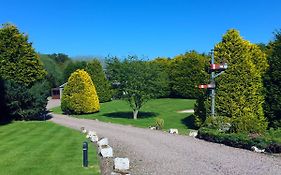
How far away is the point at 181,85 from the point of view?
2131 inches

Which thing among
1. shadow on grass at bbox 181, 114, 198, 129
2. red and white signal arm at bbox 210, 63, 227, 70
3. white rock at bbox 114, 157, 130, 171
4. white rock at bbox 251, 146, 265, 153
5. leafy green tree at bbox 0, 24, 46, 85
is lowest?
shadow on grass at bbox 181, 114, 198, 129

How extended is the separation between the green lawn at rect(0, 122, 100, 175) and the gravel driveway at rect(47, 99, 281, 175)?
1.63 meters

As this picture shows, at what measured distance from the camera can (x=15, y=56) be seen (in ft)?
104

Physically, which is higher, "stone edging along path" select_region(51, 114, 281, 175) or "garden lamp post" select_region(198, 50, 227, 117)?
"garden lamp post" select_region(198, 50, 227, 117)

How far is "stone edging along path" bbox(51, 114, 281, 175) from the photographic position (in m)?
11.9

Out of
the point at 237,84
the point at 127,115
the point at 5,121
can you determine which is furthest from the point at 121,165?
the point at 127,115

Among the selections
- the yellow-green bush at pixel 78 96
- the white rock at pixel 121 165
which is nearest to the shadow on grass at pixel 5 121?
the yellow-green bush at pixel 78 96

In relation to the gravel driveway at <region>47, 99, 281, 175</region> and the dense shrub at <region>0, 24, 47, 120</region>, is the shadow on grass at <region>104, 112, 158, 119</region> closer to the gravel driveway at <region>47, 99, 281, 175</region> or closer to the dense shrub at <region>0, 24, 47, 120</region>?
the dense shrub at <region>0, 24, 47, 120</region>

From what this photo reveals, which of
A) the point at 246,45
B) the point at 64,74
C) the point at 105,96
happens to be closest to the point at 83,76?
the point at 105,96

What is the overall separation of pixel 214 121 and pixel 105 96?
35.2m

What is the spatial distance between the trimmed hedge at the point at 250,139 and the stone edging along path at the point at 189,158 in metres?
0.47

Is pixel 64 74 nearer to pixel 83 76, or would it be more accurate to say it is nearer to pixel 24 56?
A: pixel 83 76

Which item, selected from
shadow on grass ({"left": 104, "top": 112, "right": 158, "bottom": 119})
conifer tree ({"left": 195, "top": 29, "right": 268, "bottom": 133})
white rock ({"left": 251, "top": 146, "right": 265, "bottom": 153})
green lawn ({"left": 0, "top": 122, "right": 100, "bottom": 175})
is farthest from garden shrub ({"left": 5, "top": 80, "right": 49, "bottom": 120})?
white rock ({"left": 251, "top": 146, "right": 265, "bottom": 153})

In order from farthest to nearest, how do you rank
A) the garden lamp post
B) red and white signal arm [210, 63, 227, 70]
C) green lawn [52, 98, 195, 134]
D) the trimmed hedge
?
green lawn [52, 98, 195, 134] → red and white signal arm [210, 63, 227, 70] → the garden lamp post → the trimmed hedge
